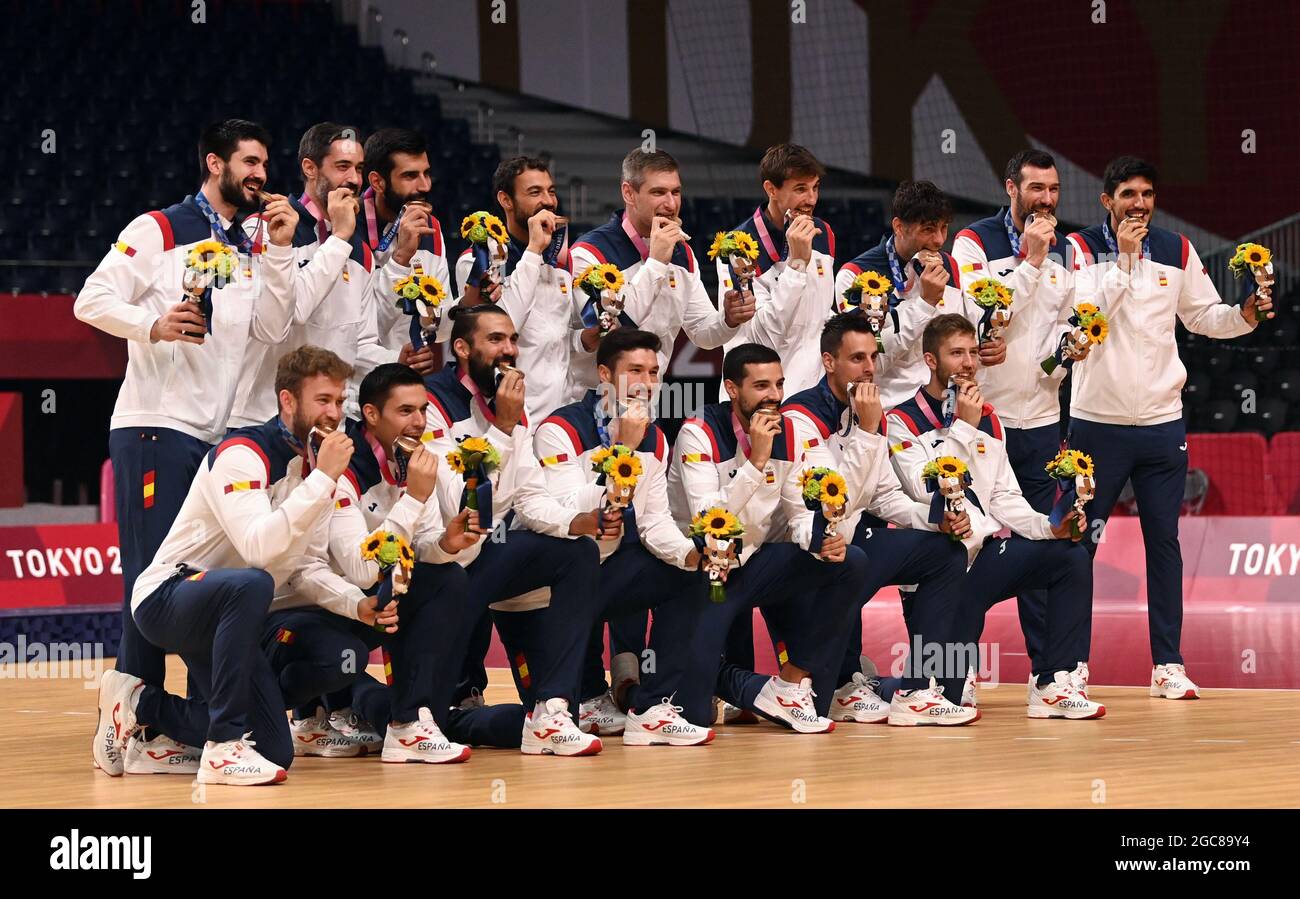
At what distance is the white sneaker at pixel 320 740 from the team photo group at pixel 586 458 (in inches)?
0.6

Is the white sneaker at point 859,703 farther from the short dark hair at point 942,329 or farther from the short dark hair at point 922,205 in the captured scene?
the short dark hair at point 922,205

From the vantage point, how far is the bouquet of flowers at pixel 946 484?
720 cm

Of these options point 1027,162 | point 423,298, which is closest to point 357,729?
point 423,298

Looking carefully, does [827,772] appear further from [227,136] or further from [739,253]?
[227,136]

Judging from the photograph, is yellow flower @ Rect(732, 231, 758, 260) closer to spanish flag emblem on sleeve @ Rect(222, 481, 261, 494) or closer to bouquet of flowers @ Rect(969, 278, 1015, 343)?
bouquet of flowers @ Rect(969, 278, 1015, 343)

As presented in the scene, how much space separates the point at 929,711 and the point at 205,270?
343 cm

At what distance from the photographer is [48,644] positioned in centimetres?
1112

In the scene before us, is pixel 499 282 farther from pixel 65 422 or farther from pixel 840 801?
pixel 65 422

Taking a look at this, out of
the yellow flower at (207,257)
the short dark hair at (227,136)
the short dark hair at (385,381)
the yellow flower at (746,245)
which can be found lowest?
the short dark hair at (385,381)

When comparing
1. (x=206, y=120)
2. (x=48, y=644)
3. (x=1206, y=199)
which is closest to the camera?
(x=48, y=644)

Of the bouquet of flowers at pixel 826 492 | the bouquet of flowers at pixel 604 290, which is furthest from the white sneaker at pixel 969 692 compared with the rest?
the bouquet of flowers at pixel 604 290

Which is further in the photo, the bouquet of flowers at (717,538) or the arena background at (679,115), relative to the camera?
the arena background at (679,115)

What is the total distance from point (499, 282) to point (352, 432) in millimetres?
985

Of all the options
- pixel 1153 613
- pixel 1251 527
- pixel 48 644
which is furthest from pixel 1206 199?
pixel 48 644
